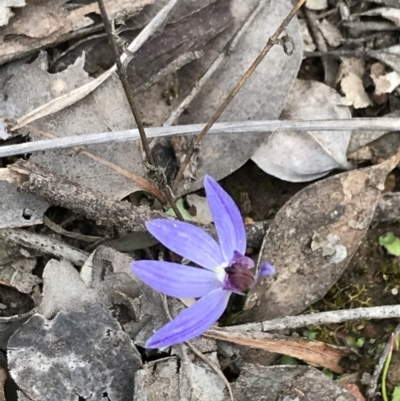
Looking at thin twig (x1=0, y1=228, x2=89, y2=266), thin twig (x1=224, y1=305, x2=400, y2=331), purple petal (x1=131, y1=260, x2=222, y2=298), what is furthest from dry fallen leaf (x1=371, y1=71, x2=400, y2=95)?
thin twig (x1=0, y1=228, x2=89, y2=266)

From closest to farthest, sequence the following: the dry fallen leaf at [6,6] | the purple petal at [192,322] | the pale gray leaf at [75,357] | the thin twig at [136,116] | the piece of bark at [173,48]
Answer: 1. the purple petal at [192,322]
2. the thin twig at [136,116]
3. the pale gray leaf at [75,357]
4. the dry fallen leaf at [6,6]
5. the piece of bark at [173,48]

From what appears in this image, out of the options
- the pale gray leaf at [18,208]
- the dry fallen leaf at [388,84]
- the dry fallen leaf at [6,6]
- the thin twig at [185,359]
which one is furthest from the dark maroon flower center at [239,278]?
the dry fallen leaf at [6,6]

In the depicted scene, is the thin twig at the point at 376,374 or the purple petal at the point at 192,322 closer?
the purple petal at the point at 192,322

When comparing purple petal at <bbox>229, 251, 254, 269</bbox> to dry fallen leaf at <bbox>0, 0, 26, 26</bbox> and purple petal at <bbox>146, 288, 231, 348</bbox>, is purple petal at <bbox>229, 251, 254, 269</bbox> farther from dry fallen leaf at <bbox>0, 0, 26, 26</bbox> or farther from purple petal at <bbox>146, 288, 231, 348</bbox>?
dry fallen leaf at <bbox>0, 0, 26, 26</bbox>

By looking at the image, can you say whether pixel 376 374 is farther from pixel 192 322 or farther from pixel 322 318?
pixel 192 322

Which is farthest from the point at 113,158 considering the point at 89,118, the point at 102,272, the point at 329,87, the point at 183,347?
the point at 329,87

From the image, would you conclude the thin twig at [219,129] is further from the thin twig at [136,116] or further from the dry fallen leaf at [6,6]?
the dry fallen leaf at [6,6]

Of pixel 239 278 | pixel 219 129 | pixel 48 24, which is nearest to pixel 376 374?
pixel 239 278
